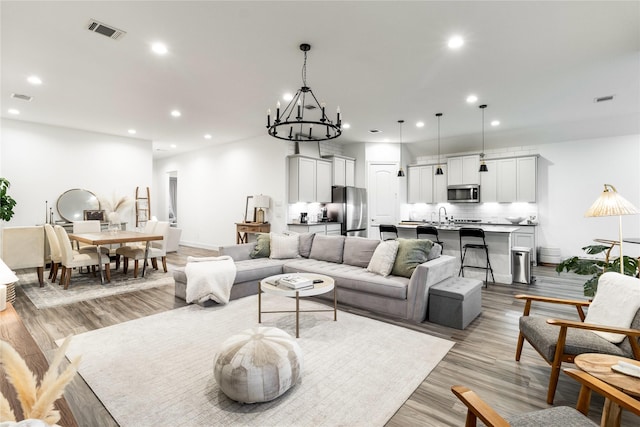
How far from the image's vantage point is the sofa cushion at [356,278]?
3.49 metres

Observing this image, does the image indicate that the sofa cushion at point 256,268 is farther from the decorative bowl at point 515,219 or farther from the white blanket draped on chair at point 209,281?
the decorative bowl at point 515,219

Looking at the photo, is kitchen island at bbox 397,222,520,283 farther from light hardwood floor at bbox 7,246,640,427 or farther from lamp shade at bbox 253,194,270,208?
lamp shade at bbox 253,194,270,208

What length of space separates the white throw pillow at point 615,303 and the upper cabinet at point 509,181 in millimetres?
5459

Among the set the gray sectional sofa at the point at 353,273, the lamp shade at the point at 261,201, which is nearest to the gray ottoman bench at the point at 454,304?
the gray sectional sofa at the point at 353,273

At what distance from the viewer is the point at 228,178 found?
8445mm

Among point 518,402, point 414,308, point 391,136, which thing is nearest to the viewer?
point 518,402

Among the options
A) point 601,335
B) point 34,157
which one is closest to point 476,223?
point 601,335

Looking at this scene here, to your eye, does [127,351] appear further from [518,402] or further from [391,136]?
[391,136]

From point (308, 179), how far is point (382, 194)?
223 cm

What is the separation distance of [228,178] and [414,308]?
649 centimetres

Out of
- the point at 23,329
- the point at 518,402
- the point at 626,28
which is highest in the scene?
the point at 626,28

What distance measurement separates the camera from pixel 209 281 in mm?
3820

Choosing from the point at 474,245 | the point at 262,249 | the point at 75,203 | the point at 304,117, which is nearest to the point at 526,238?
the point at 474,245

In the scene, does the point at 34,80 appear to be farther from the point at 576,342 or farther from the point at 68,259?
the point at 576,342
